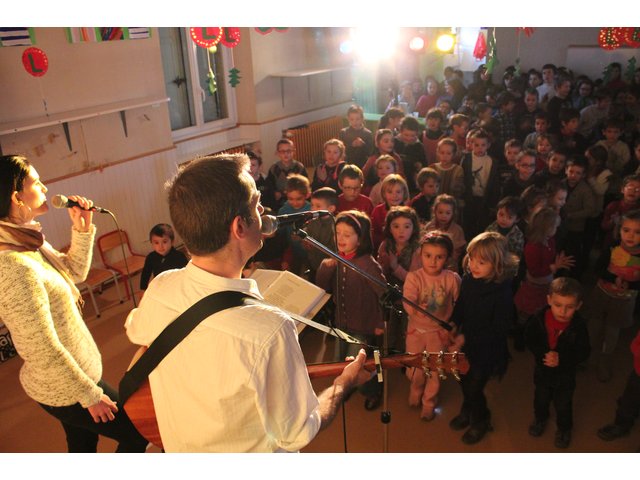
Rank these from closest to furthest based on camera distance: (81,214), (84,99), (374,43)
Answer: (81,214) < (84,99) < (374,43)

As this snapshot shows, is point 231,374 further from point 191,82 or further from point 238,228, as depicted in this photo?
point 191,82

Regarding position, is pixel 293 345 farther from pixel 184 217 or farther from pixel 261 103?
pixel 261 103

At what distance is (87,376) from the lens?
2.03 meters

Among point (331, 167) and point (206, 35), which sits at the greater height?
point (206, 35)

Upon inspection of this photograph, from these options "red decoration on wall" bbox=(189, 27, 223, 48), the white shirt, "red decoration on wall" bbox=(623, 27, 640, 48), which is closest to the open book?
the white shirt

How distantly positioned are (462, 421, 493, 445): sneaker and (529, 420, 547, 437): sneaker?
22 cm

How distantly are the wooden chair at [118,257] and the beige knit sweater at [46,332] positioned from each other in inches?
99.4

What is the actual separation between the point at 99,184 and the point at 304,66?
383cm

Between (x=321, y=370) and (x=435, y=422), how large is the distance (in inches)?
62.4

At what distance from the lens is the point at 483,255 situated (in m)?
2.76

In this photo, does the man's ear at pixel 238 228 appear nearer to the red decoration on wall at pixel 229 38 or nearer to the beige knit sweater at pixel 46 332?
the beige knit sweater at pixel 46 332

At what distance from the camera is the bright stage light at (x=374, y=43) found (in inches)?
330

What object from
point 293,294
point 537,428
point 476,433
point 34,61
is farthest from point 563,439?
point 34,61

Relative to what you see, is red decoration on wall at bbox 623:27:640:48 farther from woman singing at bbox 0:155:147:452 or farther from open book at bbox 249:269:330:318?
woman singing at bbox 0:155:147:452
